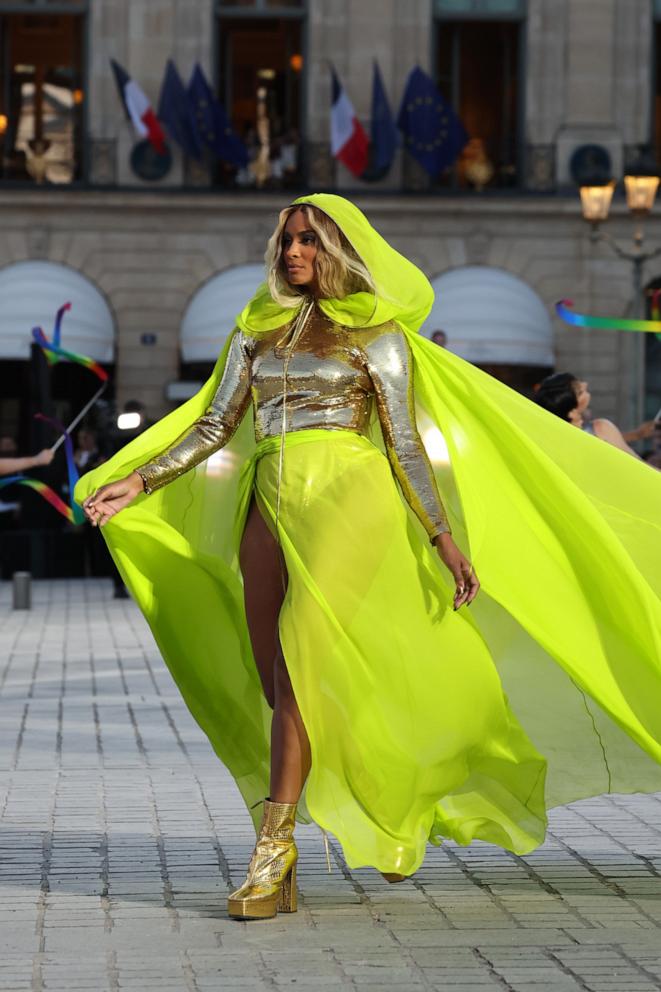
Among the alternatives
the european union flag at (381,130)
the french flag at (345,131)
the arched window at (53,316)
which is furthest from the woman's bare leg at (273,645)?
the european union flag at (381,130)

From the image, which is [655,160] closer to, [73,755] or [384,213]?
[384,213]

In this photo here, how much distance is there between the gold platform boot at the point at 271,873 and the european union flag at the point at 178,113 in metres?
27.7

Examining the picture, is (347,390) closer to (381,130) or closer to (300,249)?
(300,249)

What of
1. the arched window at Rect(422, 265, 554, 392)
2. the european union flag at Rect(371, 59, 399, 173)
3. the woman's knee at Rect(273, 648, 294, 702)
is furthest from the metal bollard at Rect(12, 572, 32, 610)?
the european union flag at Rect(371, 59, 399, 173)

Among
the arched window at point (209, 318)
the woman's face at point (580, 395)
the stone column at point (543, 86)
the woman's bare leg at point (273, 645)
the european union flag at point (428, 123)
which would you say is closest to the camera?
the woman's bare leg at point (273, 645)

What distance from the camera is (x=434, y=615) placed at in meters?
5.92

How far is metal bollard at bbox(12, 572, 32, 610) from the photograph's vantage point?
19.1 m

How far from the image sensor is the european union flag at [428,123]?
3278 cm

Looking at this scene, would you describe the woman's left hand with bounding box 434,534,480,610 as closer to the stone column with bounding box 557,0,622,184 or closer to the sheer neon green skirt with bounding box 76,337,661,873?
the sheer neon green skirt with bounding box 76,337,661,873

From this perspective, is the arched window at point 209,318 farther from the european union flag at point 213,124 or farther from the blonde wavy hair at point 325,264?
the blonde wavy hair at point 325,264

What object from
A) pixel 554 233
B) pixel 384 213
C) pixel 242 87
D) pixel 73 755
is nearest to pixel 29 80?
pixel 242 87

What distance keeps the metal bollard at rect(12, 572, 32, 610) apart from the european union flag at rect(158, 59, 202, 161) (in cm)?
1459

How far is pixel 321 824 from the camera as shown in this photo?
5.64 metres

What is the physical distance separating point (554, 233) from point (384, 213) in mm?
2754
